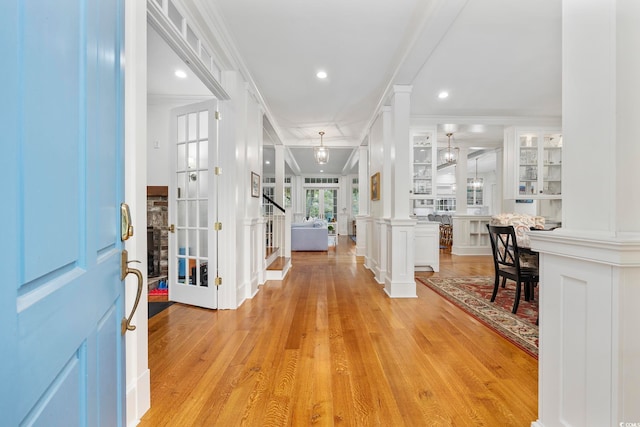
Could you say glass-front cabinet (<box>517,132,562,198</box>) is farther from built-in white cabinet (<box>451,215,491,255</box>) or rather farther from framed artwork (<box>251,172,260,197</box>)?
framed artwork (<box>251,172,260,197</box>)

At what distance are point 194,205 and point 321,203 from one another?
9114 millimetres

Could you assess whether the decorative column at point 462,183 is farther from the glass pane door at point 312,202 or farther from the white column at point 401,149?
the glass pane door at point 312,202

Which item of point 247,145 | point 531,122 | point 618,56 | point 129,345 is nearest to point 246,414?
point 129,345

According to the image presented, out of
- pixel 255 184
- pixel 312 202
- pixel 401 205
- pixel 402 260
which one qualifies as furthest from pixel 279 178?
pixel 312 202

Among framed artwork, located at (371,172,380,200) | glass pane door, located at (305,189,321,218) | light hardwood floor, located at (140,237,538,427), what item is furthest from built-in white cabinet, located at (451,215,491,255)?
glass pane door, located at (305,189,321,218)

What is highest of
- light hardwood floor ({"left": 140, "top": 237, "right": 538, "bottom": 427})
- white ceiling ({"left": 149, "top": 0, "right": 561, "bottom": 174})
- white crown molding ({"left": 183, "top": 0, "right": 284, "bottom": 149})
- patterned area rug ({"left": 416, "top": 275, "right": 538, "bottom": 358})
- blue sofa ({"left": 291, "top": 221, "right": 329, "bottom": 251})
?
white ceiling ({"left": 149, "top": 0, "right": 561, "bottom": 174})

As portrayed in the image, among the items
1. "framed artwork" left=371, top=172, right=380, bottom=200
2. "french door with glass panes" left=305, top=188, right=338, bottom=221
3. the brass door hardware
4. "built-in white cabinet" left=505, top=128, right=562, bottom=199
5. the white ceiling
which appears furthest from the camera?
"french door with glass panes" left=305, top=188, right=338, bottom=221

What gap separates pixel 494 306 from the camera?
9.85 ft

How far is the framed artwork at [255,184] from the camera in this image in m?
3.59

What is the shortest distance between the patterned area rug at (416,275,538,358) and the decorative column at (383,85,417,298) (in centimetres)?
63

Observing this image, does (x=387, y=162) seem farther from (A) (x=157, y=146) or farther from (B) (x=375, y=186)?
(A) (x=157, y=146)

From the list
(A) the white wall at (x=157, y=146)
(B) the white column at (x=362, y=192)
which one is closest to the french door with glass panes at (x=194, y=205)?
(A) the white wall at (x=157, y=146)

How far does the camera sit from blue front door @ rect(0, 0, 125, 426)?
1.33 feet

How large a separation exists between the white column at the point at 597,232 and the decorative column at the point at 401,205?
87.8 inches
